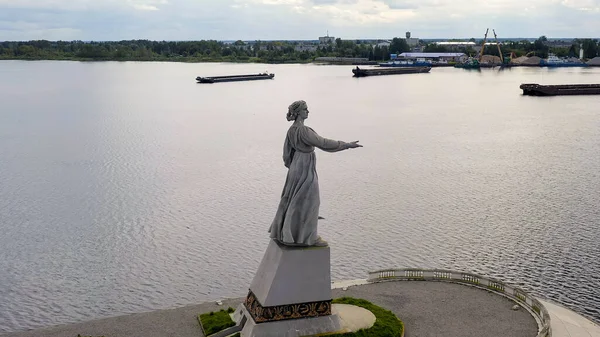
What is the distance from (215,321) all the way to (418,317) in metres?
7.31

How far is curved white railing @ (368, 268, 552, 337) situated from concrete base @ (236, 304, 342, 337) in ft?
21.1

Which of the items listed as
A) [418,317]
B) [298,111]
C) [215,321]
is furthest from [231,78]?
[298,111]

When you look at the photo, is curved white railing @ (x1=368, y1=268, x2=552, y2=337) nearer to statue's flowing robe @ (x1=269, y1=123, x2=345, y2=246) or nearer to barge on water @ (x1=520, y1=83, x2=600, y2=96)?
statue's flowing robe @ (x1=269, y1=123, x2=345, y2=246)

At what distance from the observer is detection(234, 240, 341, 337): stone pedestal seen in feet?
75.5

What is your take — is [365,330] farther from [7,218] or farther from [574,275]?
[7,218]

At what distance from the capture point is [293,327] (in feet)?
76.3

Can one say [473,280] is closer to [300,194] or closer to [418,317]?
[418,317]

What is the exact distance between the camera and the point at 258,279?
2383 centimetres

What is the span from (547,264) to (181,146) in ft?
148

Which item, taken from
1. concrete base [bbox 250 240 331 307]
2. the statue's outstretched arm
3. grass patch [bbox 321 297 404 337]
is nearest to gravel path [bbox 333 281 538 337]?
grass patch [bbox 321 297 404 337]

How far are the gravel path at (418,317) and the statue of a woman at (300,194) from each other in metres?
5.02

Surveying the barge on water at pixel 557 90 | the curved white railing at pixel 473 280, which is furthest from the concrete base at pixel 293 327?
the barge on water at pixel 557 90

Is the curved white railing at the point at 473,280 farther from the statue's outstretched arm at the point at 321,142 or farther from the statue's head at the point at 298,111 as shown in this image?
the statue's head at the point at 298,111

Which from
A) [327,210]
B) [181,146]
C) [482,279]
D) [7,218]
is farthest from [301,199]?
[181,146]
